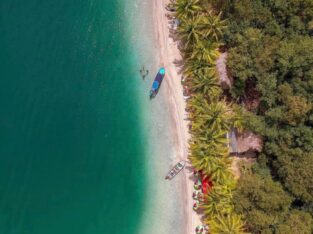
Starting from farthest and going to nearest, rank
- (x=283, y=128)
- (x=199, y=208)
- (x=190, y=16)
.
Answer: (x=199, y=208) → (x=190, y=16) → (x=283, y=128)

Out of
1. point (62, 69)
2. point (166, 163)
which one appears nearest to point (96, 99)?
point (62, 69)

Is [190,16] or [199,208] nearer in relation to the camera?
[190,16]

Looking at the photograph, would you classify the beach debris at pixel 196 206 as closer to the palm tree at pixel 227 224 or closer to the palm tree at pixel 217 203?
the palm tree at pixel 217 203

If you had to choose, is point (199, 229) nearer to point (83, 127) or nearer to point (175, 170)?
point (175, 170)

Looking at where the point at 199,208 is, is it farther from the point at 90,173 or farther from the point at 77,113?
the point at 77,113

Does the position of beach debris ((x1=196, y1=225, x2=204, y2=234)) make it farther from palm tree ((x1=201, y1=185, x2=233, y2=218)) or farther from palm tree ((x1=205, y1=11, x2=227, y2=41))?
palm tree ((x1=205, y1=11, x2=227, y2=41))

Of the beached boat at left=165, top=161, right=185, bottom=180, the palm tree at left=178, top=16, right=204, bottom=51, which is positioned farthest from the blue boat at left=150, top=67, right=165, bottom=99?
the beached boat at left=165, top=161, right=185, bottom=180

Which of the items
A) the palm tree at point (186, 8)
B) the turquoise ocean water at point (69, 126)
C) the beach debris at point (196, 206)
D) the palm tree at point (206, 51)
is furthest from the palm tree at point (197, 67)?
the beach debris at point (196, 206)
